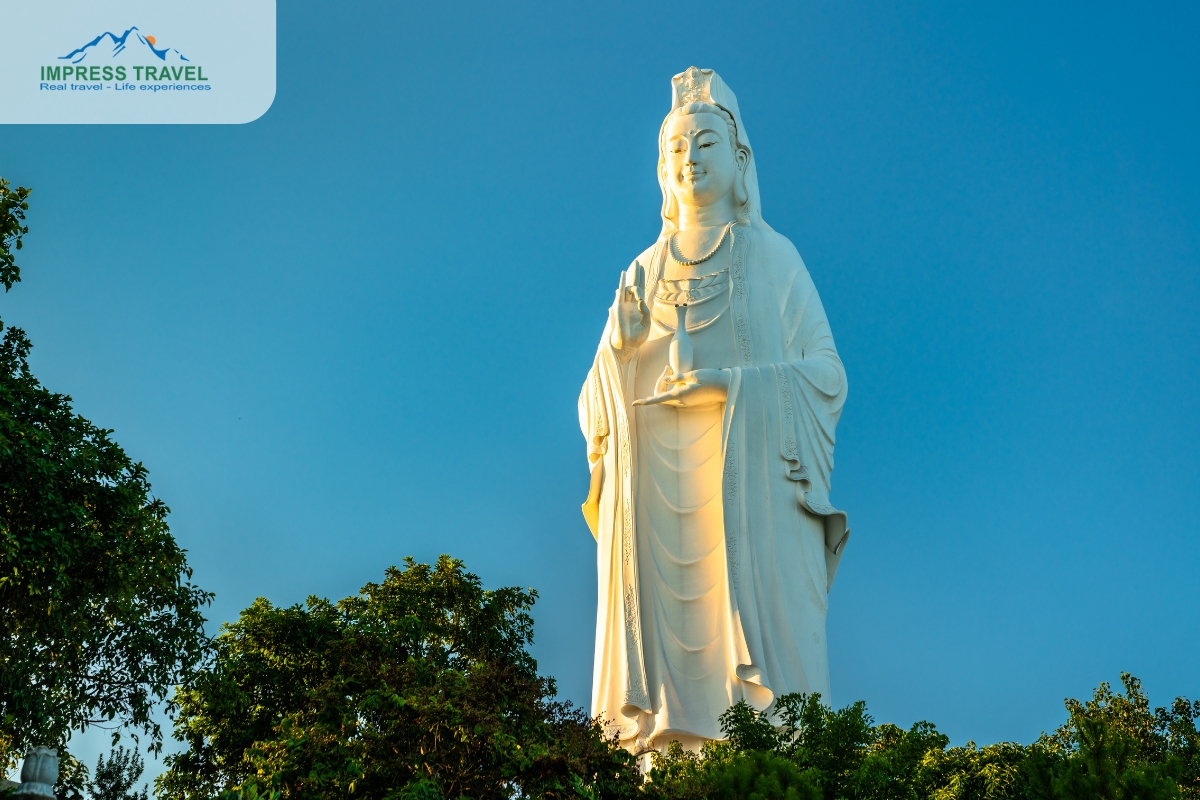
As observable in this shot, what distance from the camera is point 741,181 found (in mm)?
14352

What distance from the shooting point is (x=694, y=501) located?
13055mm

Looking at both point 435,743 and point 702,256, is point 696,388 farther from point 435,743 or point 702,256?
point 435,743

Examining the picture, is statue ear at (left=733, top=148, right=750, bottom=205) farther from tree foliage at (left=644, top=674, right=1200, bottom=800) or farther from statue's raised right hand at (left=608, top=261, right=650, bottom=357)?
tree foliage at (left=644, top=674, right=1200, bottom=800)

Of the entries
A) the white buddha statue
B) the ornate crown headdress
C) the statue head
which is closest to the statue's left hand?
the white buddha statue

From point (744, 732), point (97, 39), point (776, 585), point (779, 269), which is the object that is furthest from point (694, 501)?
point (97, 39)

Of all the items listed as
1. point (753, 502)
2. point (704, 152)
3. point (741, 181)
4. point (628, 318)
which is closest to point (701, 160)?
point (704, 152)

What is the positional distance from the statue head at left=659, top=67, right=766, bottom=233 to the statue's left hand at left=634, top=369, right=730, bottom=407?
2023 millimetres

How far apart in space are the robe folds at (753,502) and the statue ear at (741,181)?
1.39ft

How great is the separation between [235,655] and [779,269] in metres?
7.98

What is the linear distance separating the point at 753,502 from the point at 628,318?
2042 millimetres

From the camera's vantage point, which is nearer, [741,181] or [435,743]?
[435,743]

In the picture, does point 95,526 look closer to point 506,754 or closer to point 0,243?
point 0,243

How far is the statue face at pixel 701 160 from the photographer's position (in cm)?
1409

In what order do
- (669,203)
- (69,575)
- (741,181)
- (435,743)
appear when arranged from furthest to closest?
(669,203) → (741,181) → (69,575) → (435,743)
